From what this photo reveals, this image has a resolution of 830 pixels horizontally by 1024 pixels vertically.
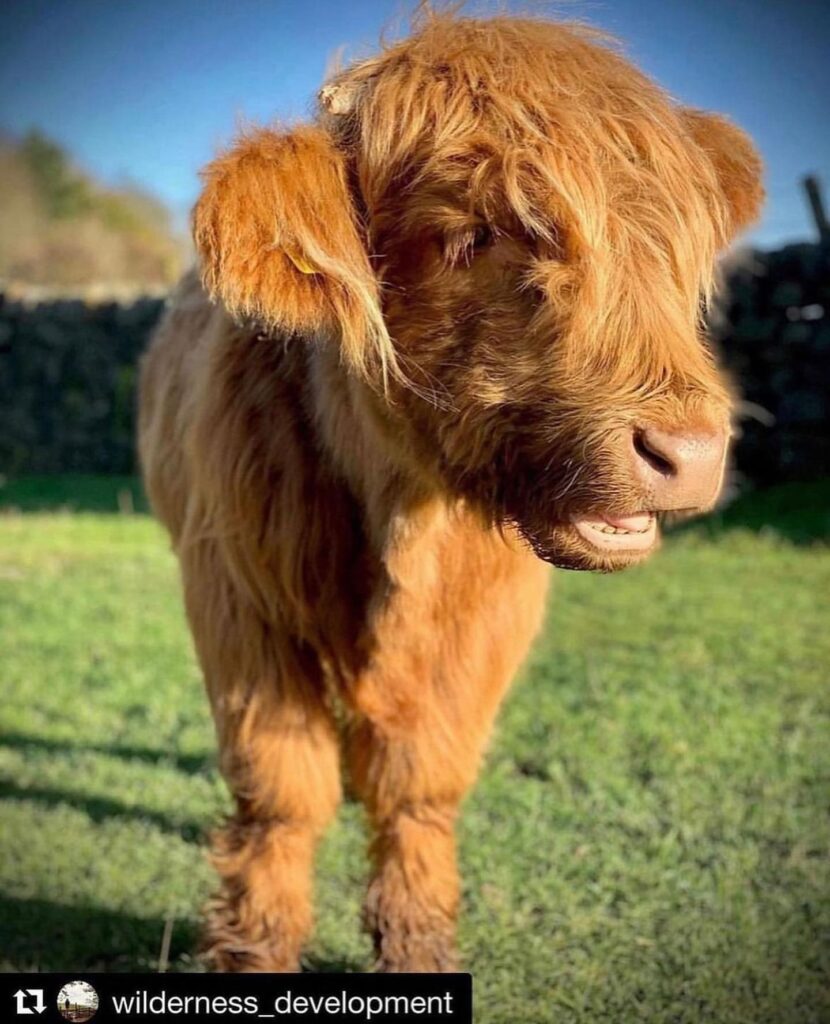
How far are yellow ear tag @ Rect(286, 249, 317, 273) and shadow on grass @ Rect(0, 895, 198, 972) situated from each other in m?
1.93

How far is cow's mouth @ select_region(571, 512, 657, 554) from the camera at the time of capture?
169cm

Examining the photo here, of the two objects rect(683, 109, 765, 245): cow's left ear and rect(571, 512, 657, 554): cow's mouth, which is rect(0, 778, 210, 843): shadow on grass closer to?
rect(571, 512, 657, 554): cow's mouth

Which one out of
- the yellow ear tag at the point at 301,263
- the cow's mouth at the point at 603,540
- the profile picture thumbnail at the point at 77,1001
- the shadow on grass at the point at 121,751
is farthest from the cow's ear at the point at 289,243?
the shadow on grass at the point at 121,751

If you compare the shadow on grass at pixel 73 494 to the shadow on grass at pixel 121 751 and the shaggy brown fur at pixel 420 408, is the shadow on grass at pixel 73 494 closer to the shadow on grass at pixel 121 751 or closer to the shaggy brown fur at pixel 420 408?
the shadow on grass at pixel 121 751

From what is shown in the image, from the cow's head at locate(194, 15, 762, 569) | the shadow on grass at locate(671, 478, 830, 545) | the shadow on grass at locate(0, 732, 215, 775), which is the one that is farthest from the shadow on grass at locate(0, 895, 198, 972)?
the shadow on grass at locate(671, 478, 830, 545)

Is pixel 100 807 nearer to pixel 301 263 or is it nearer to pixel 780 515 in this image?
pixel 301 263

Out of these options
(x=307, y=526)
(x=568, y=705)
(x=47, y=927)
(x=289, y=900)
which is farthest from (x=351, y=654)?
(x=568, y=705)

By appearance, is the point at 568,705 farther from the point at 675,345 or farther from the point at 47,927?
the point at 675,345

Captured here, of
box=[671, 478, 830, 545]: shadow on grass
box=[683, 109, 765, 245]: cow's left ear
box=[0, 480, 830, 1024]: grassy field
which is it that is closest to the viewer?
box=[683, 109, 765, 245]: cow's left ear

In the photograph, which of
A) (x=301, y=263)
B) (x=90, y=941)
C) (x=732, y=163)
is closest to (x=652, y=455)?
(x=301, y=263)

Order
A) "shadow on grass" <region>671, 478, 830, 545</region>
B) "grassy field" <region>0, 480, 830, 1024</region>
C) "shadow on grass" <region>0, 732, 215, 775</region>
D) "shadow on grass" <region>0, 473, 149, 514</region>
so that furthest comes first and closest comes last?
"shadow on grass" <region>0, 473, 149, 514</region> → "shadow on grass" <region>671, 478, 830, 545</region> → "shadow on grass" <region>0, 732, 215, 775</region> → "grassy field" <region>0, 480, 830, 1024</region>

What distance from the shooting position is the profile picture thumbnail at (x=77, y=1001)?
2.18 metres

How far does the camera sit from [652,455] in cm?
158

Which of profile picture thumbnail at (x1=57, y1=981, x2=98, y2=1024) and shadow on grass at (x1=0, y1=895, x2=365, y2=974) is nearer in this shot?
profile picture thumbnail at (x1=57, y1=981, x2=98, y2=1024)
